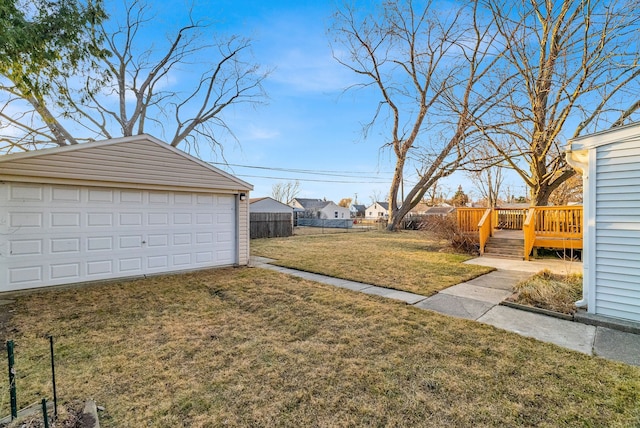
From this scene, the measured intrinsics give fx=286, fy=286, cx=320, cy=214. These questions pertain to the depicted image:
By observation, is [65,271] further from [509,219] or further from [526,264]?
[509,219]

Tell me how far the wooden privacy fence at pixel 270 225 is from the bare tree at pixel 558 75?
463 inches

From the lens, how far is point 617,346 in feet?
10.8

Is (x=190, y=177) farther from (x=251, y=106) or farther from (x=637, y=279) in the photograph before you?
(x=251, y=106)

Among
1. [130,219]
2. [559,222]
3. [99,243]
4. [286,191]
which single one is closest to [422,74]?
[559,222]

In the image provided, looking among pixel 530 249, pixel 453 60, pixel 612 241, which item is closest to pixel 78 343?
pixel 612 241

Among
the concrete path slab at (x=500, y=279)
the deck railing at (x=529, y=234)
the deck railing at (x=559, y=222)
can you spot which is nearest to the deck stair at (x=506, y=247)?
the deck railing at (x=529, y=234)

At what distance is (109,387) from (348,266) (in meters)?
6.01

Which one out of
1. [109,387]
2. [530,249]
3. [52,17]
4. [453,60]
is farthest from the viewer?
[453,60]

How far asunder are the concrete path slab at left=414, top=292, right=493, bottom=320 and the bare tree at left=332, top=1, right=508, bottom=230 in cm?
921

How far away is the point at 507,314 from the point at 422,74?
56.1 ft

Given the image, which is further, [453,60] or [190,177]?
[453,60]

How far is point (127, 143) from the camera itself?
20.6 ft

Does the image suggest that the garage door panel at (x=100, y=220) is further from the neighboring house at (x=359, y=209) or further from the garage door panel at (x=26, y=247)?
the neighboring house at (x=359, y=209)

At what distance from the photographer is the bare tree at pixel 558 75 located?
8406 mm
